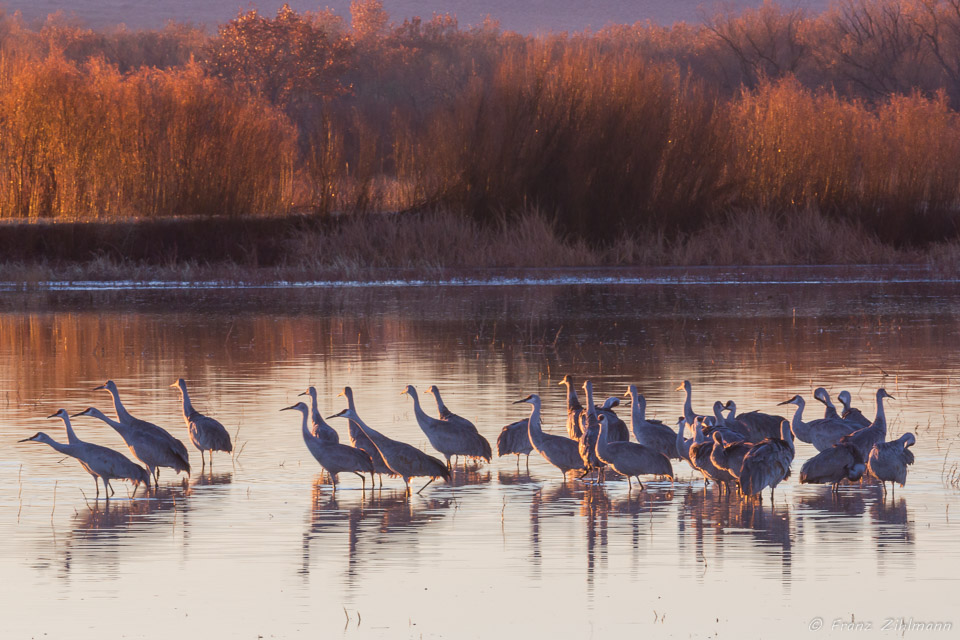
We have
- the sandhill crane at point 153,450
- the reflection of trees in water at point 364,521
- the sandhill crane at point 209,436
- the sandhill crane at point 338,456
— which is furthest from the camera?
the sandhill crane at point 209,436

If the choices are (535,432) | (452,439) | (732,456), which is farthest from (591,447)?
(732,456)

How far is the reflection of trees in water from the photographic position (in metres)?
8.53

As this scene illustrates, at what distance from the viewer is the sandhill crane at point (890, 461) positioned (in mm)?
9836

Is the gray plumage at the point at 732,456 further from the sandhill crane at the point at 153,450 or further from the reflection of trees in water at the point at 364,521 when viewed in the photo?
the sandhill crane at the point at 153,450

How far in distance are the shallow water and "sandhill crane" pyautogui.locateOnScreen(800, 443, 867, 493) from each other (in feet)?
0.46

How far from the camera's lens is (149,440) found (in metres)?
10.6

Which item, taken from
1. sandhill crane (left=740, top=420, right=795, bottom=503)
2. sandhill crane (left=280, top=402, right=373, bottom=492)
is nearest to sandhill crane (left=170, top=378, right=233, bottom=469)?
sandhill crane (left=280, top=402, right=373, bottom=492)

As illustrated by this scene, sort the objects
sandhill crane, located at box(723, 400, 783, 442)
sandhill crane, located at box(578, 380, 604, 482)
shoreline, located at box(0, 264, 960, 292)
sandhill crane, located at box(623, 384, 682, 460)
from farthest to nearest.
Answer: shoreline, located at box(0, 264, 960, 292), sandhill crane, located at box(723, 400, 783, 442), sandhill crane, located at box(623, 384, 682, 460), sandhill crane, located at box(578, 380, 604, 482)

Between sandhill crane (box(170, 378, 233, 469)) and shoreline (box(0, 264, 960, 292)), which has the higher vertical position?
shoreline (box(0, 264, 960, 292))

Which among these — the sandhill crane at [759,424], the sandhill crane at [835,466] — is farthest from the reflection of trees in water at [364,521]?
the sandhill crane at [759,424]

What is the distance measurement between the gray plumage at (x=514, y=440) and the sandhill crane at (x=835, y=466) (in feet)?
6.83

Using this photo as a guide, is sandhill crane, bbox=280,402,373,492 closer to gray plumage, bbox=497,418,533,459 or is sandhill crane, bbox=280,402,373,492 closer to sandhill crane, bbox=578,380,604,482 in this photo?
gray plumage, bbox=497,418,533,459

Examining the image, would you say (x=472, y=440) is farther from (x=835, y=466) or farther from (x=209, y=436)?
(x=835, y=466)

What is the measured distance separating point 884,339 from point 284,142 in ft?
60.6
